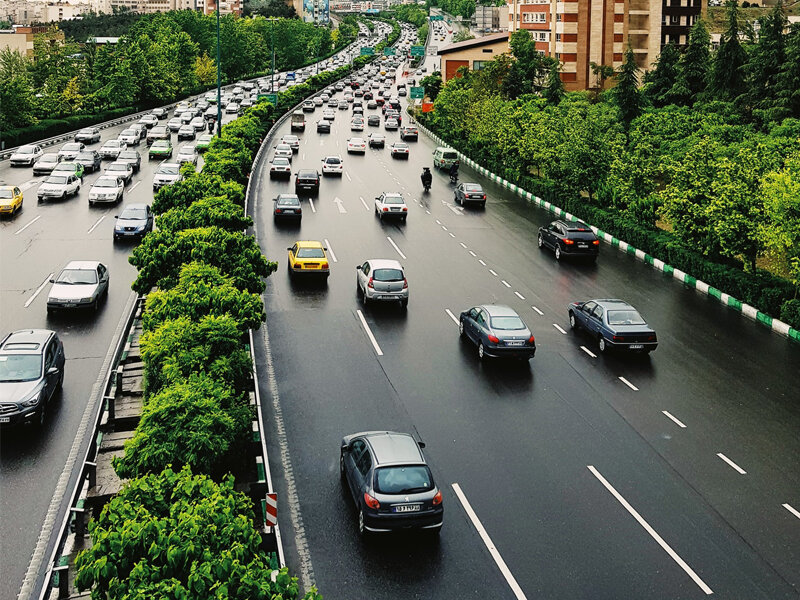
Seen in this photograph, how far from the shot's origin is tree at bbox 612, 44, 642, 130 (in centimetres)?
5914

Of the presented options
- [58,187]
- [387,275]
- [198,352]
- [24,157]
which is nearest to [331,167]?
[58,187]

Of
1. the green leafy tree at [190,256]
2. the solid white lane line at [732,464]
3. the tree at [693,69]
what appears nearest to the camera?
the solid white lane line at [732,464]

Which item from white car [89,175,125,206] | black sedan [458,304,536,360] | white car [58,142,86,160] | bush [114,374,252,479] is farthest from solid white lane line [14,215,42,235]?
bush [114,374,252,479]

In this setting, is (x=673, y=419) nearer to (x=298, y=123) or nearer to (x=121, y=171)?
(x=121, y=171)

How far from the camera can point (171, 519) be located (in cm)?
933

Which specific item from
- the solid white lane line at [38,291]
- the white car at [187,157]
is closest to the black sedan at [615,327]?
the solid white lane line at [38,291]

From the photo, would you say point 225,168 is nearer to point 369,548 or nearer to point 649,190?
point 649,190

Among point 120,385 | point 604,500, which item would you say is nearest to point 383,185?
point 120,385

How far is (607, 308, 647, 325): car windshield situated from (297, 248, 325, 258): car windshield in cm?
1169

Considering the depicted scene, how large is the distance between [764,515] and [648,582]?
12.0ft

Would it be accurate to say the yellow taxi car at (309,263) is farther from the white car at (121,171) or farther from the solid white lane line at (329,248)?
the white car at (121,171)

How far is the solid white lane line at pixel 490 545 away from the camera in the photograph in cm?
1307

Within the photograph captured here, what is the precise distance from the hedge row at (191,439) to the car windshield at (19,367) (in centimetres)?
283

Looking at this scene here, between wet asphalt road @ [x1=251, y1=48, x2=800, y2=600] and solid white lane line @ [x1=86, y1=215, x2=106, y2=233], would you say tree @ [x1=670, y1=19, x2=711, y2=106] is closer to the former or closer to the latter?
wet asphalt road @ [x1=251, y1=48, x2=800, y2=600]
